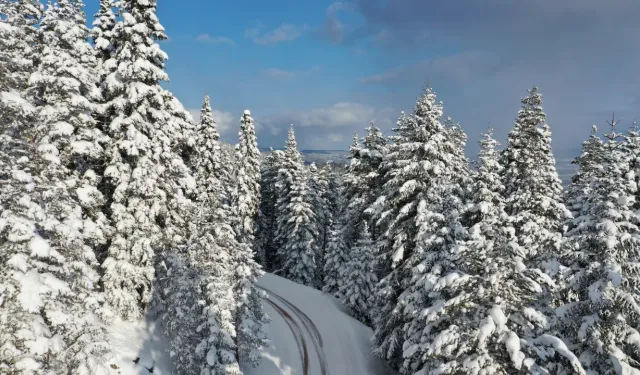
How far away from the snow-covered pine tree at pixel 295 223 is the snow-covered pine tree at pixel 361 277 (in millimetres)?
14597

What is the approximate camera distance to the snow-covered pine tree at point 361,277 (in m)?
31.8

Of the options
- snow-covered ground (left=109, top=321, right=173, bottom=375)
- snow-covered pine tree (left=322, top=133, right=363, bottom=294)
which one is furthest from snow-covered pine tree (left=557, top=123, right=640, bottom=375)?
snow-covered pine tree (left=322, top=133, right=363, bottom=294)

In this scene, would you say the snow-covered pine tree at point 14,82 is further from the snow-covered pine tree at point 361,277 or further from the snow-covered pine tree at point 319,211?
the snow-covered pine tree at point 319,211

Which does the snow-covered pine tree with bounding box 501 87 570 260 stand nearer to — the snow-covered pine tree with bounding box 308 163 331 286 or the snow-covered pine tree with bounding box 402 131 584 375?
the snow-covered pine tree with bounding box 402 131 584 375

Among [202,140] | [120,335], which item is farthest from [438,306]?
[202,140]

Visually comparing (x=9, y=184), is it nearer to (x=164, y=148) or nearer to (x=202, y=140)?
(x=164, y=148)

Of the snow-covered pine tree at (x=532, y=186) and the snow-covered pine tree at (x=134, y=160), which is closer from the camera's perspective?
the snow-covered pine tree at (x=134, y=160)

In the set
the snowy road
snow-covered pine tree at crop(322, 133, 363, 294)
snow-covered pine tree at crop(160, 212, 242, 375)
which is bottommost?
the snowy road

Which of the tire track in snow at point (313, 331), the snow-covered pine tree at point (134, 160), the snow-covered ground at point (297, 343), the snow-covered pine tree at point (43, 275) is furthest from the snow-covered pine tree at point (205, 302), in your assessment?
the tire track in snow at point (313, 331)

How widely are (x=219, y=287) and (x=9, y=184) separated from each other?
880cm

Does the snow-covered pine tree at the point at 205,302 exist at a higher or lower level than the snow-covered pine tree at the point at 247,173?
lower

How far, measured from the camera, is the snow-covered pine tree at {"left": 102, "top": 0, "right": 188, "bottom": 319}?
19.2 m

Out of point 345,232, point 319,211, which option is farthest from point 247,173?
point 345,232

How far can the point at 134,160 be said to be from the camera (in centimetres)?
2014
